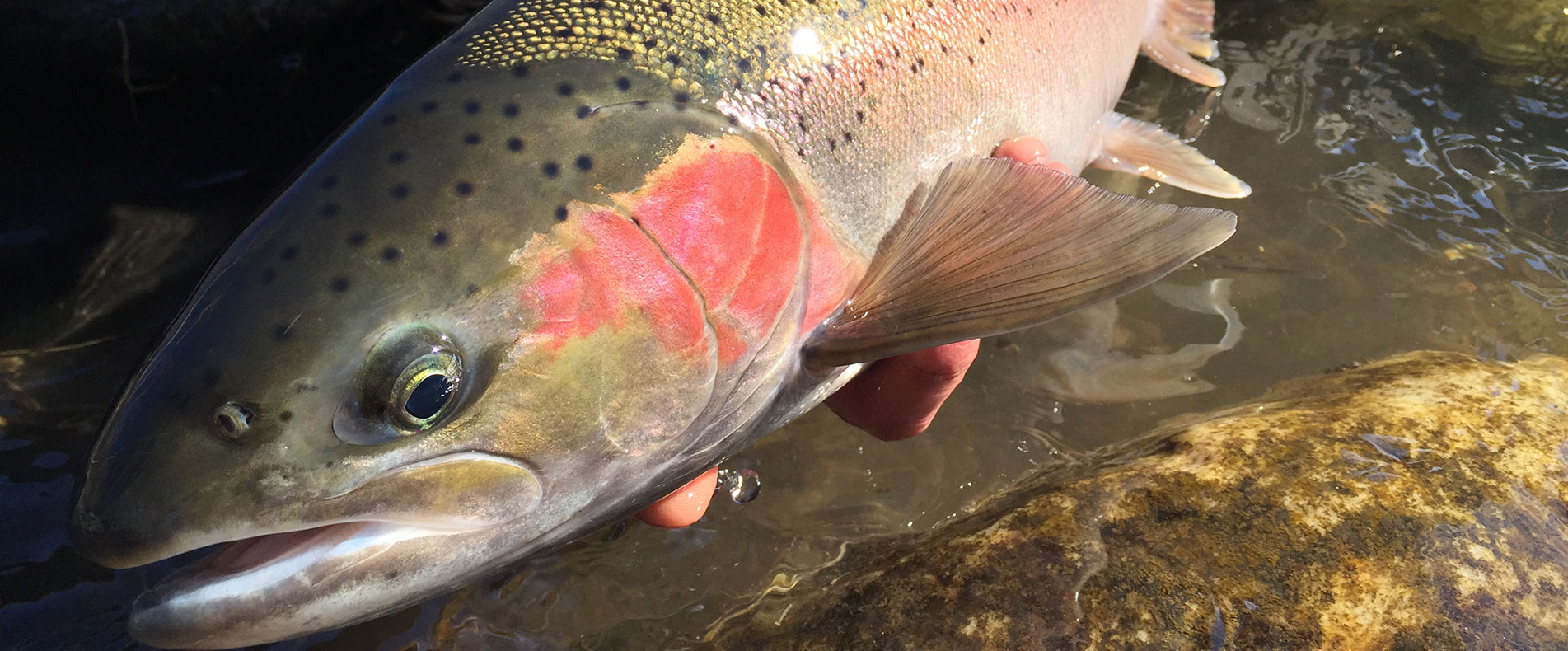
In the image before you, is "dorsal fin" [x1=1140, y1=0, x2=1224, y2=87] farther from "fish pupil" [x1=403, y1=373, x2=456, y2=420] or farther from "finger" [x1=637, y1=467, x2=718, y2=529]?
"fish pupil" [x1=403, y1=373, x2=456, y2=420]

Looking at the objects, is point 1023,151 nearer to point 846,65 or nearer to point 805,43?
point 846,65

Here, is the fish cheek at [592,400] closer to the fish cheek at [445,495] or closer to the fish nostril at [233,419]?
the fish cheek at [445,495]

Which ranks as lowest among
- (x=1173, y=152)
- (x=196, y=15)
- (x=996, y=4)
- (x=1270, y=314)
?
(x=1270, y=314)

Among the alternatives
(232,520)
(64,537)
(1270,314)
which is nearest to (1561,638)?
(1270,314)

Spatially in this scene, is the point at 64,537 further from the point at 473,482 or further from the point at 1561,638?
Answer: the point at 1561,638

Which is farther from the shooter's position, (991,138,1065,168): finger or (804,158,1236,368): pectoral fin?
(991,138,1065,168): finger

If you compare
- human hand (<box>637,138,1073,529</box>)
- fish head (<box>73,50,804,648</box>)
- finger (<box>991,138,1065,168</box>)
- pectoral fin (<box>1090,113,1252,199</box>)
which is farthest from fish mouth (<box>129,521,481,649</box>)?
pectoral fin (<box>1090,113,1252,199</box>)

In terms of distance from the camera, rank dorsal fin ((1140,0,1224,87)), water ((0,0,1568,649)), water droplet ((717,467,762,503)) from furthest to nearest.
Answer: dorsal fin ((1140,0,1224,87)), water droplet ((717,467,762,503)), water ((0,0,1568,649))

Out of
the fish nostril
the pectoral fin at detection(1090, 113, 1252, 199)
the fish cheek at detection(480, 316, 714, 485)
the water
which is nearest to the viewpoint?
the fish nostril

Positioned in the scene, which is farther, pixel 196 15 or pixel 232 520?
pixel 196 15
